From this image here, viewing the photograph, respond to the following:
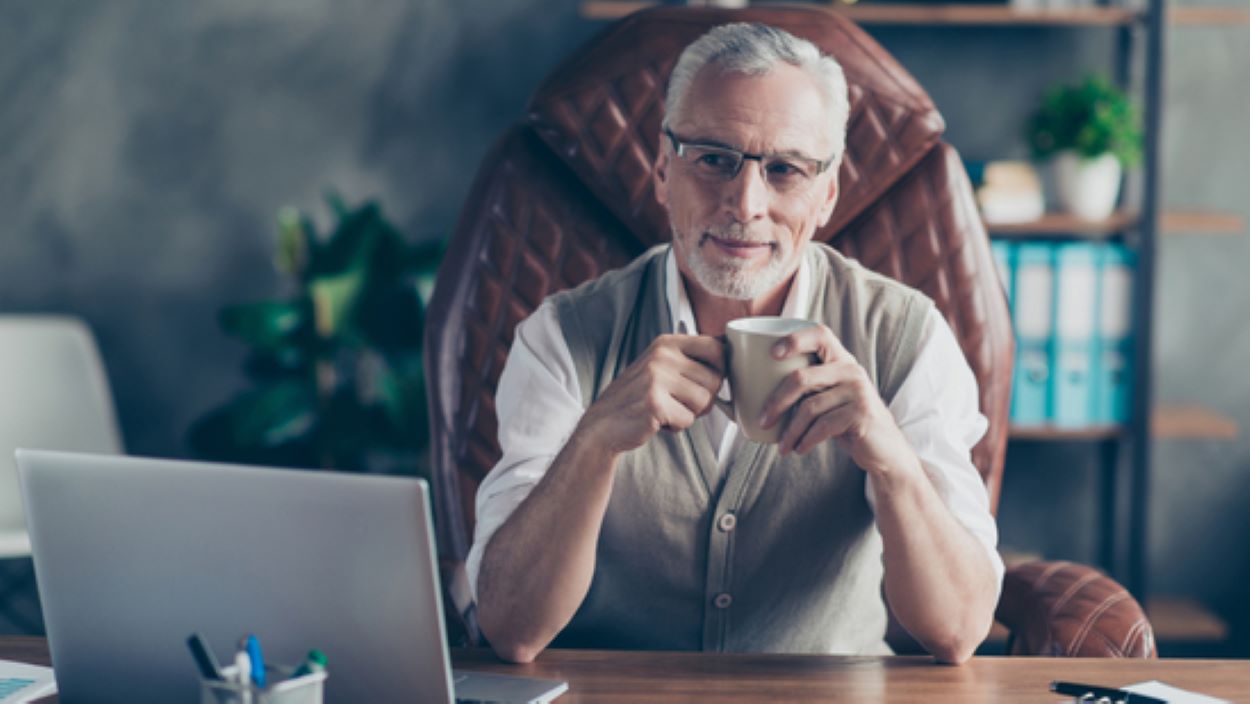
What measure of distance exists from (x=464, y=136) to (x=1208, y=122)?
5.64 ft

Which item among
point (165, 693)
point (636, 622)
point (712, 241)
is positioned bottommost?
point (636, 622)

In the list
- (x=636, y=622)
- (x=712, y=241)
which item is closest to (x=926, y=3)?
(x=712, y=241)

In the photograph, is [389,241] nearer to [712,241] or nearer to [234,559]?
[712,241]

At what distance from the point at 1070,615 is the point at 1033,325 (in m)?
1.48

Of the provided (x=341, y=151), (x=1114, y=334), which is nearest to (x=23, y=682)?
(x=341, y=151)

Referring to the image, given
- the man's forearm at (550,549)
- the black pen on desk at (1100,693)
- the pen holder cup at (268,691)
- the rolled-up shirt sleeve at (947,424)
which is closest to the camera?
the pen holder cup at (268,691)

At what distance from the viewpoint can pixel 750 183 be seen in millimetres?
1388

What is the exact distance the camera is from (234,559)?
89 centimetres

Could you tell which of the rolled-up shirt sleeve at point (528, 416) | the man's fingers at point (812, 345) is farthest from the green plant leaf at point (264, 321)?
the man's fingers at point (812, 345)

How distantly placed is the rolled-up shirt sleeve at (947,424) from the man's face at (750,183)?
7.3 inches

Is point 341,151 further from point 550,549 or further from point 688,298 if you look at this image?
point 550,549

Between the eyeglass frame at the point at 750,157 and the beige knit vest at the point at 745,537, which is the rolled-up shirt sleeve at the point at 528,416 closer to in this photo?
the beige knit vest at the point at 745,537

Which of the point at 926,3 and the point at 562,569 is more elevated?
the point at 926,3

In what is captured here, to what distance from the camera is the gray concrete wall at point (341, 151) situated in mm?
2982
